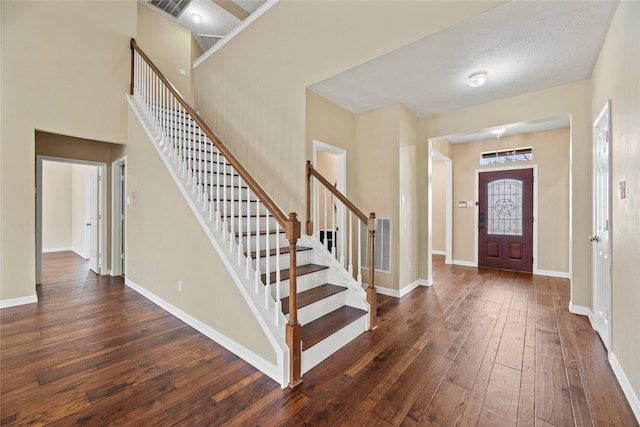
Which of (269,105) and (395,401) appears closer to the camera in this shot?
(395,401)

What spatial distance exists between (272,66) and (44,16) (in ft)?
9.97

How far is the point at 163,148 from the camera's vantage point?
11.4ft

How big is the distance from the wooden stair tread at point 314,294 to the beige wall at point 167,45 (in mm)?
5343

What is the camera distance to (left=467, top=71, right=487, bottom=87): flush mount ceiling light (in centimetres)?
311

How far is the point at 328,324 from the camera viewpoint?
2.56 meters

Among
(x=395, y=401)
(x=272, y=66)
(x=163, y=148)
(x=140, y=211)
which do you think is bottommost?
(x=395, y=401)

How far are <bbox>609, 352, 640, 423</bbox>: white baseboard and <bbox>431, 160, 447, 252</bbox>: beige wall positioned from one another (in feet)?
17.4

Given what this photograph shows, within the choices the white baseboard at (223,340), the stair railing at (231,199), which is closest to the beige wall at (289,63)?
the stair railing at (231,199)

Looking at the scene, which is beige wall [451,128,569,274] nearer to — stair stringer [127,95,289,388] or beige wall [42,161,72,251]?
stair stringer [127,95,289,388]

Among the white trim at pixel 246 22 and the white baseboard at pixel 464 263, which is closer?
the white trim at pixel 246 22

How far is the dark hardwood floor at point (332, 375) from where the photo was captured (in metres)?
1.70

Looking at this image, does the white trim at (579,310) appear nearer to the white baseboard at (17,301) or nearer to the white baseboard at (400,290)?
the white baseboard at (400,290)

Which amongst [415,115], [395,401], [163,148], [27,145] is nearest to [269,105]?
[163,148]

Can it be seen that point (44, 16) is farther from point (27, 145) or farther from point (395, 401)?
point (395, 401)
